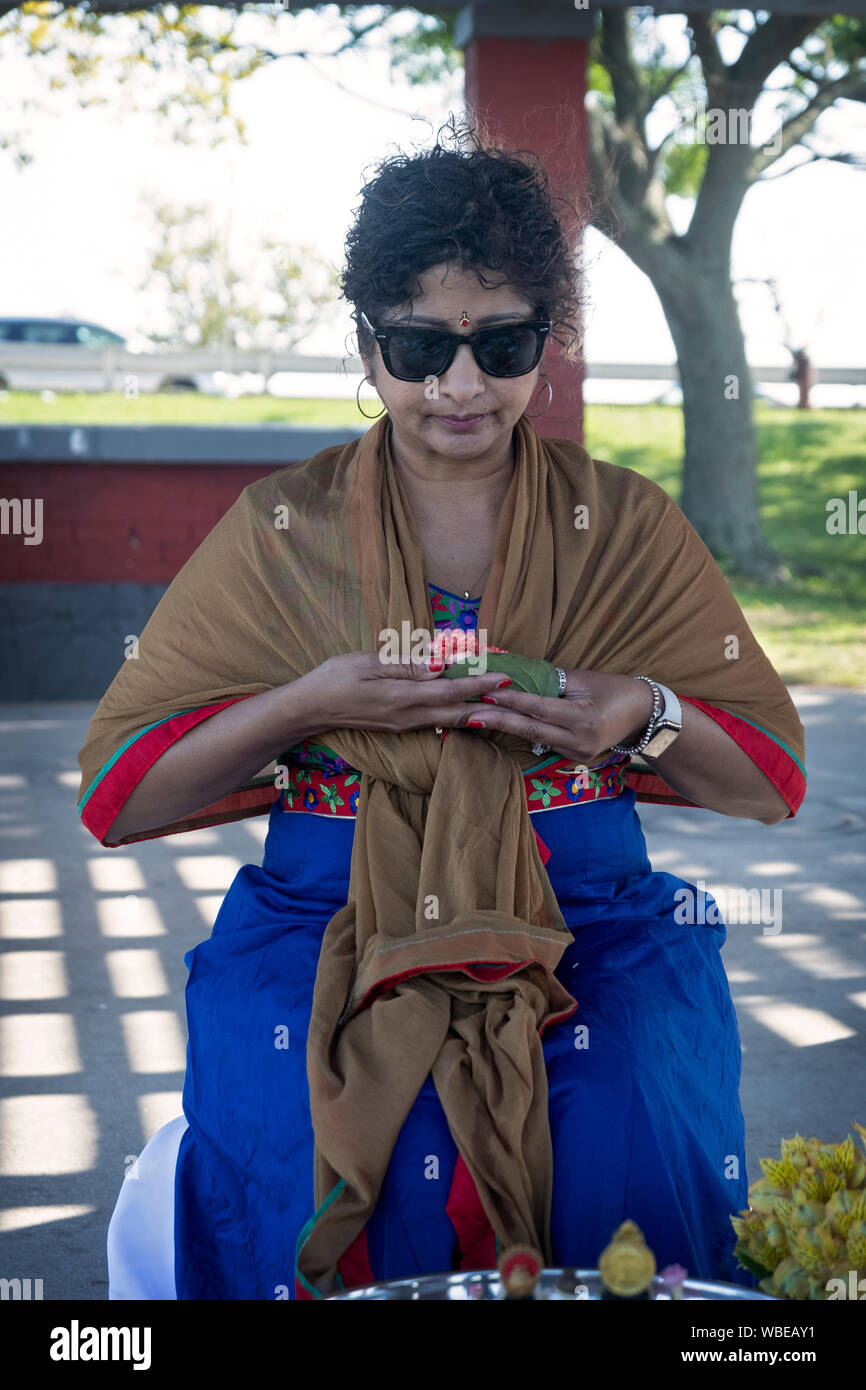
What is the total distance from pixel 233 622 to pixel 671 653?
0.70 meters

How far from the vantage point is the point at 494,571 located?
2291mm

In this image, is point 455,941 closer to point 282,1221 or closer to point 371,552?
point 282,1221

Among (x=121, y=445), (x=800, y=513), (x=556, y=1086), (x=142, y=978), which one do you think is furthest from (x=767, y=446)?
(x=556, y=1086)

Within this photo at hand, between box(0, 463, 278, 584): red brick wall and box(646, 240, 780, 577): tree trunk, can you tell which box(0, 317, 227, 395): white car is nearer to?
box(646, 240, 780, 577): tree trunk

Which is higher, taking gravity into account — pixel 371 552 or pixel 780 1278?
pixel 371 552

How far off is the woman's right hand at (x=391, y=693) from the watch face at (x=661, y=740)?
0.88ft

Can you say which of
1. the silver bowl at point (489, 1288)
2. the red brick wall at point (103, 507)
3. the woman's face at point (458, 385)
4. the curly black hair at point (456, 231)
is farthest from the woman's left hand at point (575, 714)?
the red brick wall at point (103, 507)

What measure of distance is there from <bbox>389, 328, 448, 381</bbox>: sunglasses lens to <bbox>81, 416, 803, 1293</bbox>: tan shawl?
213 mm

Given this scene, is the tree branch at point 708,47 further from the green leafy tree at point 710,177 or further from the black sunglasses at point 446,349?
the black sunglasses at point 446,349

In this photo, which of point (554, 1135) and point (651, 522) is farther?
point (651, 522)

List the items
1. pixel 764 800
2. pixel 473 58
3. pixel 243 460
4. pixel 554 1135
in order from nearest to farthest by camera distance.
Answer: pixel 554 1135 → pixel 764 800 → pixel 473 58 → pixel 243 460

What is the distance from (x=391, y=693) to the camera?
2113mm
